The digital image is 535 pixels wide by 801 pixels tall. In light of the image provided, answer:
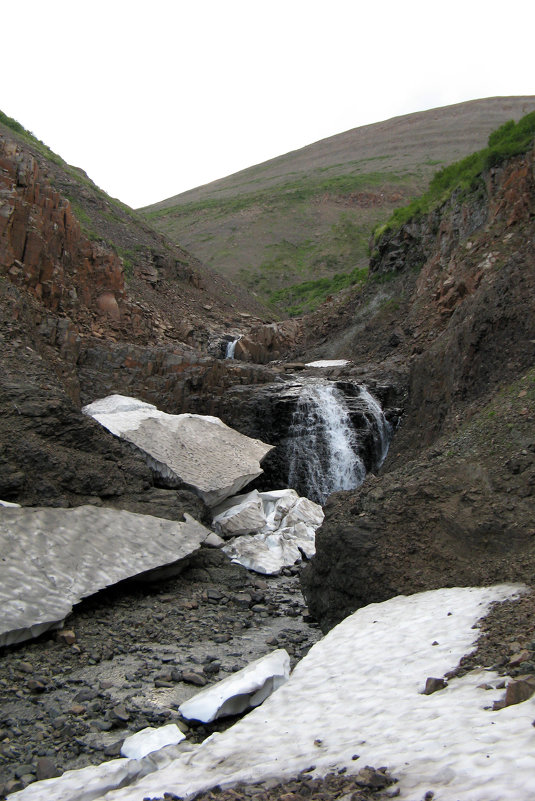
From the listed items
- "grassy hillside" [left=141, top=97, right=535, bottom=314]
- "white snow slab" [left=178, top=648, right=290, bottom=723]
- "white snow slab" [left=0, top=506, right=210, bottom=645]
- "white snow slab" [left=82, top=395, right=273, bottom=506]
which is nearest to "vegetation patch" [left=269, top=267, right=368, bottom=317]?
"grassy hillside" [left=141, top=97, right=535, bottom=314]

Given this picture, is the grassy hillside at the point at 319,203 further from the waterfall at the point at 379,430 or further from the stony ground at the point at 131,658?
the stony ground at the point at 131,658

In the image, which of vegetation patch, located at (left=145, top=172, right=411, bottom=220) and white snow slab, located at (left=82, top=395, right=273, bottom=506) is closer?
white snow slab, located at (left=82, top=395, right=273, bottom=506)

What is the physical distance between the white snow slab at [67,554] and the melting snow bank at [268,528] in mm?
1437

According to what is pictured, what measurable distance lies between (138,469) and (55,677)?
15.9 feet

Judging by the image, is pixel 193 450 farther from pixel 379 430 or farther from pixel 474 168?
pixel 474 168

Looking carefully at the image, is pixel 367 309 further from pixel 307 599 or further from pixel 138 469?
pixel 307 599

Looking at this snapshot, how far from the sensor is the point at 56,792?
4.35 meters

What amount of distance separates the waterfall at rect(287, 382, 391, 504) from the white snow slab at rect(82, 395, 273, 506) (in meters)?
3.60

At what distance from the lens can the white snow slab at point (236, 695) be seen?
5.45 meters

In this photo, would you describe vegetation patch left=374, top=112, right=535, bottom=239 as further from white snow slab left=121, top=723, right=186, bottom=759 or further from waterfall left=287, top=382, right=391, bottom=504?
white snow slab left=121, top=723, right=186, bottom=759

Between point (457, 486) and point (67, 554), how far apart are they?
4.96m

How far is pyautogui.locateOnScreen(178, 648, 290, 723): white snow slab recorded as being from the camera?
5453 millimetres

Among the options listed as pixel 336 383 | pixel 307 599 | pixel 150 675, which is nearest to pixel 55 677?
pixel 150 675

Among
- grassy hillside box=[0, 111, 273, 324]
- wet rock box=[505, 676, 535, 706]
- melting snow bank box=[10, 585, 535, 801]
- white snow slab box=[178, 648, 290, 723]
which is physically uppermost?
Result: grassy hillside box=[0, 111, 273, 324]
